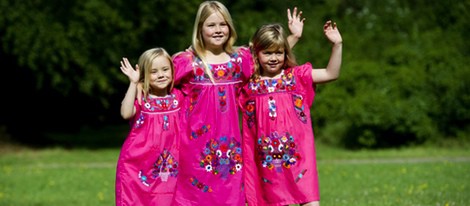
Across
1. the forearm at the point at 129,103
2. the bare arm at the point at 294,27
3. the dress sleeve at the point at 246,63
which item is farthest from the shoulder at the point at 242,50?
the forearm at the point at 129,103

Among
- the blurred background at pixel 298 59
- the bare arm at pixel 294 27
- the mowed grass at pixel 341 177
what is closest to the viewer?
the bare arm at pixel 294 27

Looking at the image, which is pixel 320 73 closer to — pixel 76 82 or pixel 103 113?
pixel 76 82

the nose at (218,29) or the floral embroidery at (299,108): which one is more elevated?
the nose at (218,29)

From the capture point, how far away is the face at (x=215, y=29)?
249 inches

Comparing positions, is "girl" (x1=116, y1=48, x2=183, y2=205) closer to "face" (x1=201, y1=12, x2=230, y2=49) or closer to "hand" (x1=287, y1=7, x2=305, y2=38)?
"face" (x1=201, y1=12, x2=230, y2=49)

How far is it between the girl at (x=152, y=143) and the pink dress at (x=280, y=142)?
628mm

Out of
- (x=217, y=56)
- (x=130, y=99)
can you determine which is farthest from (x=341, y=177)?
(x=130, y=99)

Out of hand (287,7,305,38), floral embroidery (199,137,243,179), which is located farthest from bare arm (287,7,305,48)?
floral embroidery (199,137,243,179)

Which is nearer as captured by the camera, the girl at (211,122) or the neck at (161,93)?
the girl at (211,122)

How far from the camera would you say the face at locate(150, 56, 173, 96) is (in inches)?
252

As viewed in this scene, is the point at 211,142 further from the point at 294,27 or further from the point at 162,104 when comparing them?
the point at 294,27

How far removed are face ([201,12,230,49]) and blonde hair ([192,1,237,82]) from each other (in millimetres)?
30

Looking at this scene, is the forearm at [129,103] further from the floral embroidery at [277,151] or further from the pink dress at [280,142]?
the floral embroidery at [277,151]

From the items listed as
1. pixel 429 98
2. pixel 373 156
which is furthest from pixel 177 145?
pixel 429 98
